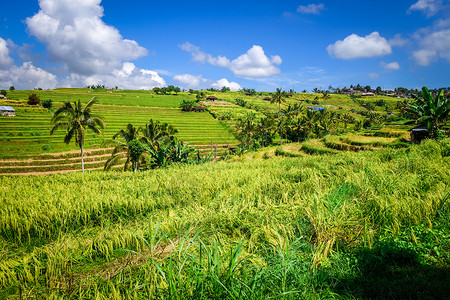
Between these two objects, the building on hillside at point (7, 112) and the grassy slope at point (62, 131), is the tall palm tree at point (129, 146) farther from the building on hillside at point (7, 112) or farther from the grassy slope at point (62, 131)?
the building on hillside at point (7, 112)

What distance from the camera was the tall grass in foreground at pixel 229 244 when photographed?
2396mm

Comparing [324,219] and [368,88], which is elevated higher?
[368,88]

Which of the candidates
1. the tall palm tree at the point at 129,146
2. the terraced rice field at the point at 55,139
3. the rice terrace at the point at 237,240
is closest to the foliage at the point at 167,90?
the terraced rice field at the point at 55,139

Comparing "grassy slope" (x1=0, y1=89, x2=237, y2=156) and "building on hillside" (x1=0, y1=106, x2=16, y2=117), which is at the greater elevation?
"building on hillside" (x1=0, y1=106, x2=16, y2=117)

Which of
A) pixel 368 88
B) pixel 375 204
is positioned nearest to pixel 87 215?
pixel 375 204

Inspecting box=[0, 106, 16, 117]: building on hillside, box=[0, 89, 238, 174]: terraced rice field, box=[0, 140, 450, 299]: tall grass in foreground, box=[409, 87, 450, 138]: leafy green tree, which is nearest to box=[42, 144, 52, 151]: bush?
box=[0, 89, 238, 174]: terraced rice field

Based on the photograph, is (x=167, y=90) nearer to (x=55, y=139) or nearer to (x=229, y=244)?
(x=55, y=139)

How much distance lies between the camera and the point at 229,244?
327cm

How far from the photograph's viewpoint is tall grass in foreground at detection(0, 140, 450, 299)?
94.3 inches

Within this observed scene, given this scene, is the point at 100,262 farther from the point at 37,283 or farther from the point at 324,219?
the point at 324,219

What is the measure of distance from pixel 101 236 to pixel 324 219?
12.7ft

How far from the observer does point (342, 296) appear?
7.67 feet

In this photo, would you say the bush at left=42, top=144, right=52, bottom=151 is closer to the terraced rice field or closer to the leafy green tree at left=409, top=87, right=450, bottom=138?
the terraced rice field

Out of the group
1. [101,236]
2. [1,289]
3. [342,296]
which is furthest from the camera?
[101,236]
